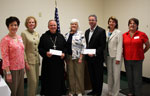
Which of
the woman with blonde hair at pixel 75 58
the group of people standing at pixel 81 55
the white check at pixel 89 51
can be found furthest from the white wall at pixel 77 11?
the white check at pixel 89 51

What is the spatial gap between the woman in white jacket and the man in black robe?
2.96 feet

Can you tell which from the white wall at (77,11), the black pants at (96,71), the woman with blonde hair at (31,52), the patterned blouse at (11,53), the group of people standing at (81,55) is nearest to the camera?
the patterned blouse at (11,53)

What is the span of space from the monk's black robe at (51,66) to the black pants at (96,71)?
58 cm

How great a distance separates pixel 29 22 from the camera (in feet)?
8.61

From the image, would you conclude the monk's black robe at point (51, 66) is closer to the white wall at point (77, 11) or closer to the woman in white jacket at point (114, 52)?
the woman in white jacket at point (114, 52)

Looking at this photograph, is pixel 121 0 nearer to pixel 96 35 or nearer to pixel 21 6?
pixel 96 35

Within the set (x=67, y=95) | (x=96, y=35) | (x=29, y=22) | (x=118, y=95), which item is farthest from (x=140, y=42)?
(x=29, y=22)

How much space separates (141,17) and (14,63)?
342 cm

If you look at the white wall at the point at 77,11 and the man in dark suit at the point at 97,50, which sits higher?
the white wall at the point at 77,11

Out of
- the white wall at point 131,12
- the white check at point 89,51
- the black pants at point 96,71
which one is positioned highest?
the white wall at point 131,12

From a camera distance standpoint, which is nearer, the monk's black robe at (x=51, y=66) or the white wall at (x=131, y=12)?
the monk's black robe at (x=51, y=66)

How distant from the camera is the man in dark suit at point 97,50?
2.91 meters

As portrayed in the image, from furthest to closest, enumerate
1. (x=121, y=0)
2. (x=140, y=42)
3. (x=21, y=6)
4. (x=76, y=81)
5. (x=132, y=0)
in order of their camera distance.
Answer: (x=121, y=0)
(x=132, y=0)
(x=21, y=6)
(x=76, y=81)
(x=140, y=42)

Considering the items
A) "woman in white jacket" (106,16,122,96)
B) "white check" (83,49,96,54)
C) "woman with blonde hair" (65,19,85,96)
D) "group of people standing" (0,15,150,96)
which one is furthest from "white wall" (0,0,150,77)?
"white check" (83,49,96,54)
